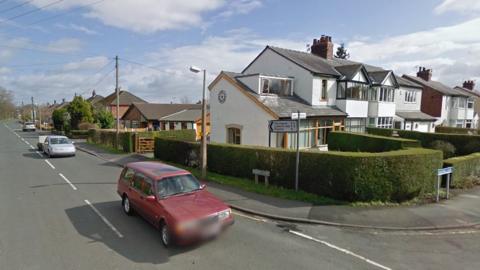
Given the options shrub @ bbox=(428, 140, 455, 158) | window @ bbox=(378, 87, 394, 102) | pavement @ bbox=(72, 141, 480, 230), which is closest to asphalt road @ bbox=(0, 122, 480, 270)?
pavement @ bbox=(72, 141, 480, 230)

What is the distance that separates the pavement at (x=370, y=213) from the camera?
25.1 feet

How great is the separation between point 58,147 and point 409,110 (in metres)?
35.4

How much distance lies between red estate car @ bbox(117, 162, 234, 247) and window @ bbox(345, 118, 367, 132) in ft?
63.4

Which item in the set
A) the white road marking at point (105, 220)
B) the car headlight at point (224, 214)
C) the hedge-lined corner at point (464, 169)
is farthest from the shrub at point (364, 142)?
the white road marking at point (105, 220)

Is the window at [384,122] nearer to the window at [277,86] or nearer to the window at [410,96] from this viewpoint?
the window at [410,96]

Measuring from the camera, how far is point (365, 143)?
1733cm

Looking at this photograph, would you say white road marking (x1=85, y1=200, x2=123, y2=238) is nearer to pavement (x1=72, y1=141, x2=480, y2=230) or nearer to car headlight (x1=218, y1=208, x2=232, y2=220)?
car headlight (x1=218, y1=208, x2=232, y2=220)

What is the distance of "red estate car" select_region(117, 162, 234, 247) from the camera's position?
5789 mm

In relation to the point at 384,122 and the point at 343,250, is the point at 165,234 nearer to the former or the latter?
the point at 343,250

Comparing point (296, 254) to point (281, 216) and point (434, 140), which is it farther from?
point (434, 140)

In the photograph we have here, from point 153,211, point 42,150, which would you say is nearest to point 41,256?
point 153,211

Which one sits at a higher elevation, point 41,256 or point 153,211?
point 153,211

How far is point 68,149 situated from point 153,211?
16773mm

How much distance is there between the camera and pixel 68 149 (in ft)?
65.4
